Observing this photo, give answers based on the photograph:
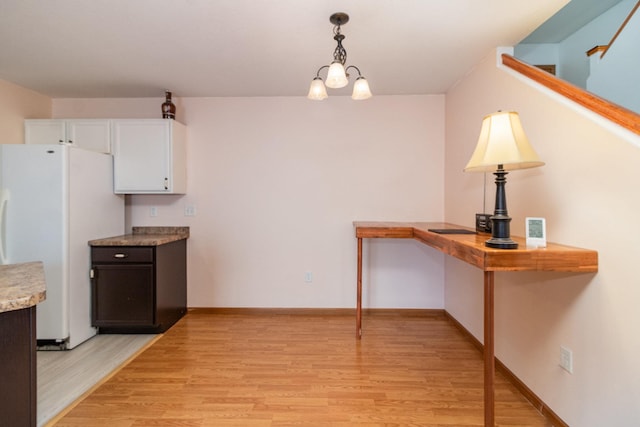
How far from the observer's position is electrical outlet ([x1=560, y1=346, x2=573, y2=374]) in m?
1.54

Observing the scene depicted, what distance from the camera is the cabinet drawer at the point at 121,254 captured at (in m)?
2.71

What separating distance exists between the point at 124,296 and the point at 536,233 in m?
3.21

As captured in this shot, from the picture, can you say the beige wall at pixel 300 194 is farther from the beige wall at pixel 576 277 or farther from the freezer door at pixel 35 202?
the beige wall at pixel 576 277

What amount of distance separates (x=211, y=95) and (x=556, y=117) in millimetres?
3071

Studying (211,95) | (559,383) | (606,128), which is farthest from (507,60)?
(211,95)

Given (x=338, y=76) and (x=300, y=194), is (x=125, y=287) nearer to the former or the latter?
(x=300, y=194)

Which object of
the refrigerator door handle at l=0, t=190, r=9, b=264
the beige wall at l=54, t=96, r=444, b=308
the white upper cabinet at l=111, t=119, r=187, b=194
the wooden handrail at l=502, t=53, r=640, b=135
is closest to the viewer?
the wooden handrail at l=502, t=53, r=640, b=135

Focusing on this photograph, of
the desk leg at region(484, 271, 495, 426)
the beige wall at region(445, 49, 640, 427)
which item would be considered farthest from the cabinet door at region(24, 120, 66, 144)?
the beige wall at region(445, 49, 640, 427)

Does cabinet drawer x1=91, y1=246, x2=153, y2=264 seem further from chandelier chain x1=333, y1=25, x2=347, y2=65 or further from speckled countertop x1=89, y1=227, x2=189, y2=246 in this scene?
chandelier chain x1=333, y1=25, x2=347, y2=65

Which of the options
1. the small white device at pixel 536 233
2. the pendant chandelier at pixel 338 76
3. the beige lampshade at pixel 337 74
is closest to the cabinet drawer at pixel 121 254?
the pendant chandelier at pixel 338 76

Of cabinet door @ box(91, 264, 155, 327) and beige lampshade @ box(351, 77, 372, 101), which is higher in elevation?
beige lampshade @ box(351, 77, 372, 101)

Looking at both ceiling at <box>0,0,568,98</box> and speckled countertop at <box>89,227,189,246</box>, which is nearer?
ceiling at <box>0,0,568,98</box>

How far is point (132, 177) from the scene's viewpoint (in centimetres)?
301

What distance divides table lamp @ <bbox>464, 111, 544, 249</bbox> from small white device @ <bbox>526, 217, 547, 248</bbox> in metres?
0.18
